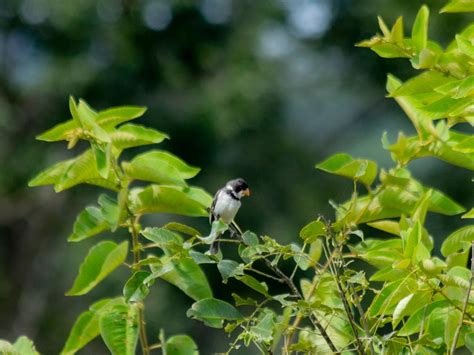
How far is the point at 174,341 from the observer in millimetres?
1941

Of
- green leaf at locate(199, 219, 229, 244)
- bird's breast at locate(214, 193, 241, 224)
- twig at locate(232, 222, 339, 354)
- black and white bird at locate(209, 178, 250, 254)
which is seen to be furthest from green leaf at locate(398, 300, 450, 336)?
bird's breast at locate(214, 193, 241, 224)

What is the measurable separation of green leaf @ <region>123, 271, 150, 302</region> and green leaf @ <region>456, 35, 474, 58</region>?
2.18 feet

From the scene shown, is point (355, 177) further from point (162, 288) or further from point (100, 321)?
Result: point (162, 288)

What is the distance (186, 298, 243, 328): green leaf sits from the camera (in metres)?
1.70

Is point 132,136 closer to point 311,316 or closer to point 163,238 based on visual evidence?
point 163,238

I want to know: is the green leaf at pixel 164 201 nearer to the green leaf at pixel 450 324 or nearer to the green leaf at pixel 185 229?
the green leaf at pixel 185 229

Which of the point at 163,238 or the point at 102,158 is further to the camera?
the point at 102,158

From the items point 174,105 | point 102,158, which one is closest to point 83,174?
point 102,158

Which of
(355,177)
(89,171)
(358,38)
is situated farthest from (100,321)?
(358,38)

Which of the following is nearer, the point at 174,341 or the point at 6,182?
the point at 174,341

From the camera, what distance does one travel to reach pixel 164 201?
197cm

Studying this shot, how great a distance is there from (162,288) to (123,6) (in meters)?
4.90

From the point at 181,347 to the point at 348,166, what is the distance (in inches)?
18.4

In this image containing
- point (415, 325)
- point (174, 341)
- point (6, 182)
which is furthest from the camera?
point (6, 182)
